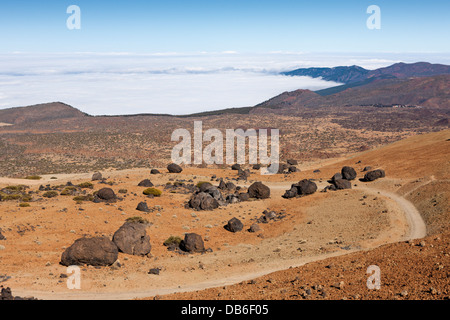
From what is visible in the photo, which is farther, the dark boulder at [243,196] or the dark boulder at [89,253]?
the dark boulder at [243,196]

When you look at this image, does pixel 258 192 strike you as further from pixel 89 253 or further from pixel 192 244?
pixel 89 253

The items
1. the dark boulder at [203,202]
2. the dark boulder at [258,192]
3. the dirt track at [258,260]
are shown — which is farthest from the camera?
the dark boulder at [258,192]

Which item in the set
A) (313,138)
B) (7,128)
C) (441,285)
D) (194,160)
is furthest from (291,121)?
(441,285)

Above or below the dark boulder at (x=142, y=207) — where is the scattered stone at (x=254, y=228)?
below

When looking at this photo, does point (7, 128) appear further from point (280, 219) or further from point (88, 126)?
point (280, 219)

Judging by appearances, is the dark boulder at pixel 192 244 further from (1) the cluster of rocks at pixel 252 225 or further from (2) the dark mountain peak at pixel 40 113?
(2) the dark mountain peak at pixel 40 113

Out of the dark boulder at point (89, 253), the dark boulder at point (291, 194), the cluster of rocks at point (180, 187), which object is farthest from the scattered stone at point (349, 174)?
the dark boulder at point (89, 253)

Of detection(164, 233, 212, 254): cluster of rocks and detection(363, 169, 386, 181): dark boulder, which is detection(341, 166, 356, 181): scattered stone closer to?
detection(363, 169, 386, 181): dark boulder

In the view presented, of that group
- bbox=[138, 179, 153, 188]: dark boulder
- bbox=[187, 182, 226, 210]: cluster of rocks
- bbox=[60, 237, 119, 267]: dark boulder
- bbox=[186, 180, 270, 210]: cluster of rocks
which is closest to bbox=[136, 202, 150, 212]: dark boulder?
bbox=[186, 180, 270, 210]: cluster of rocks
